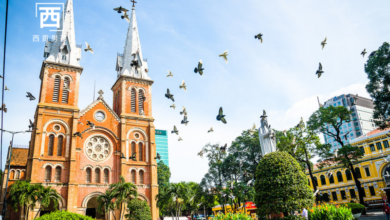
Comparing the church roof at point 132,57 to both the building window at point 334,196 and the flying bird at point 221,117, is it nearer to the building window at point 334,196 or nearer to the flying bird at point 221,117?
the flying bird at point 221,117

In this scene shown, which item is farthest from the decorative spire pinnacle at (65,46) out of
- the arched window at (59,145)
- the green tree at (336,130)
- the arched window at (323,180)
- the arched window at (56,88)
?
the arched window at (323,180)

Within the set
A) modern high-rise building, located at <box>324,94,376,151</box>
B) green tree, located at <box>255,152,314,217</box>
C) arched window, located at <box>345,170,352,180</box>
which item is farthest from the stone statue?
modern high-rise building, located at <box>324,94,376,151</box>

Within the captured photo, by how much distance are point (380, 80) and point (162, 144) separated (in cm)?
9048

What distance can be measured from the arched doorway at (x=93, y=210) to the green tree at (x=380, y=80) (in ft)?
93.9

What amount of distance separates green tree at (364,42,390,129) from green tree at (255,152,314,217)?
1726cm

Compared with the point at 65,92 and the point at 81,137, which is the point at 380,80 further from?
the point at 65,92

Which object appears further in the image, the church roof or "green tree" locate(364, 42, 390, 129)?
the church roof

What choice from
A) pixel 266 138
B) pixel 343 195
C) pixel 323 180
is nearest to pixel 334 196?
pixel 343 195

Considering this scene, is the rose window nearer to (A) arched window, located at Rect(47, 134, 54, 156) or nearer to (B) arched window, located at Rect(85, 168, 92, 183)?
(B) arched window, located at Rect(85, 168, 92, 183)

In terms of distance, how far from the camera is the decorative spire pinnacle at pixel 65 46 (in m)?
33.1

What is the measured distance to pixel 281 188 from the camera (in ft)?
36.4

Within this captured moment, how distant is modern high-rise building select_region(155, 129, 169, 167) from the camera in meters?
106

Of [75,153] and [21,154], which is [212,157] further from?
[21,154]

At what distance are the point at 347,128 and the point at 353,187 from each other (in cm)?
7103
